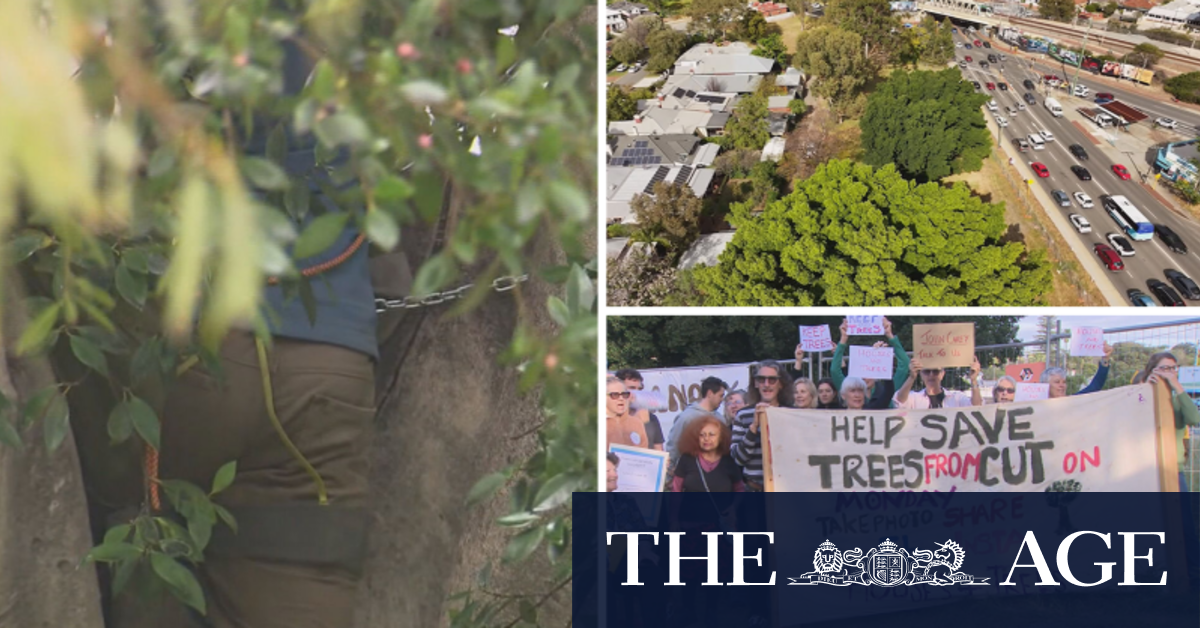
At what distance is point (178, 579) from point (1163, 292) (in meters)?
3.17

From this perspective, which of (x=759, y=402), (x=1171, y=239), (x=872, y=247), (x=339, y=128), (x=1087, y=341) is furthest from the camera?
(x=872, y=247)

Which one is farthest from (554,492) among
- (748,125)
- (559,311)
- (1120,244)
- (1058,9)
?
(1120,244)

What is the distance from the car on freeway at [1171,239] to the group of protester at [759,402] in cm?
168

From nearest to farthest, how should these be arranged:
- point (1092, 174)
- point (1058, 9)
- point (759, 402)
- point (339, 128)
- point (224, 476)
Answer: point (339, 128) < point (224, 476) < point (759, 402) < point (1058, 9) < point (1092, 174)

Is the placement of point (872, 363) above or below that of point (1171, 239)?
above

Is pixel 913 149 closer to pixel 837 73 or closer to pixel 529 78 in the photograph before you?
pixel 837 73

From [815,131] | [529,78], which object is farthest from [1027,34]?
[529,78]

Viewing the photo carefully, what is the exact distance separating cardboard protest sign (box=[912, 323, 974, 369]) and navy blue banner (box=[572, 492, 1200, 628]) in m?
0.24

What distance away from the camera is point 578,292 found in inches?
43.3

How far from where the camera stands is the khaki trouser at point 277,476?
1265 mm

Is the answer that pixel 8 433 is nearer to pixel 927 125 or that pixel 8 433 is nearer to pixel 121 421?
pixel 121 421

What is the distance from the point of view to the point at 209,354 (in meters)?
1.20

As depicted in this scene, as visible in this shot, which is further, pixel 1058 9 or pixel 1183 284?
pixel 1183 284

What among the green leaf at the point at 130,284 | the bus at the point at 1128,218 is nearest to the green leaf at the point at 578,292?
the green leaf at the point at 130,284
